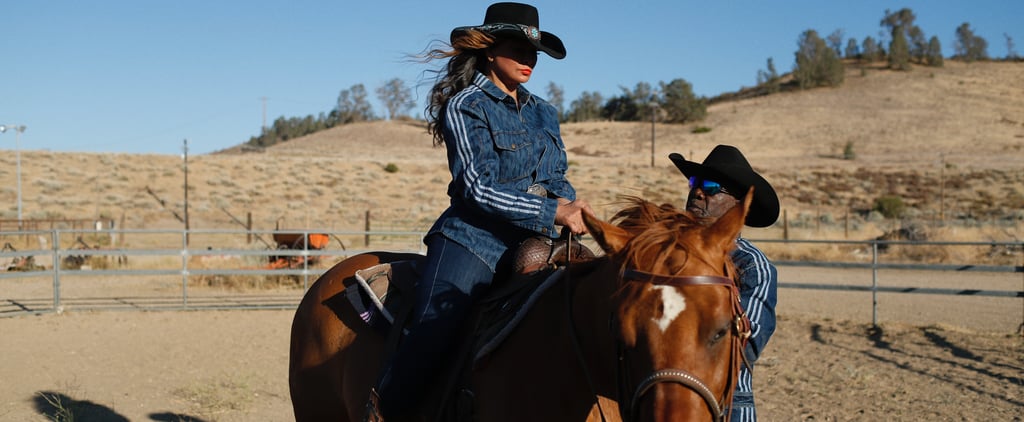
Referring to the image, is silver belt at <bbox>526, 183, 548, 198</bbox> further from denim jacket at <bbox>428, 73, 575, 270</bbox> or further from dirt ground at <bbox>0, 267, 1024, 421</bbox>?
dirt ground at <bbox>0, 267, 1024, 421</bbox>

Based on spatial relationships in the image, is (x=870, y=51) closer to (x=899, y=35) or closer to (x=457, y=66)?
(x=899, y=35)

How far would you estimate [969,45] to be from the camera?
97812 mm

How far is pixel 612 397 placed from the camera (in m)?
2.06

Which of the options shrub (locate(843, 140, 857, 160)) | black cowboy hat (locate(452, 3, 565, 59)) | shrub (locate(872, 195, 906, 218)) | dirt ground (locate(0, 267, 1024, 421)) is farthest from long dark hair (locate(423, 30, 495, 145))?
shrub (locate(843, 140, 857, 160))

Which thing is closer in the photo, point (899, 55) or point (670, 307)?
point (670, 307)

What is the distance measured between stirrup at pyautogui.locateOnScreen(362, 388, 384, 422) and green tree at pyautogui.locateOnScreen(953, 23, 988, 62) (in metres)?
107

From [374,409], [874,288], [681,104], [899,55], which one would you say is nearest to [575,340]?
[374,409]

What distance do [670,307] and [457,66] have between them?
4.87 feet

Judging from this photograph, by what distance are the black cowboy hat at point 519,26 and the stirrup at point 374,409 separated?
131 cm

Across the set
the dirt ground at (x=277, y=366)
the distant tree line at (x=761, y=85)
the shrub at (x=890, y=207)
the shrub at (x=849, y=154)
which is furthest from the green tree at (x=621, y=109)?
the dirt ground at (x=277, y=366)

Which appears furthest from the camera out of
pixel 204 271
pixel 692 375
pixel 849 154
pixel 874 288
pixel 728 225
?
pixel 849 154

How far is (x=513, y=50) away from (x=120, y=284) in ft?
49.7

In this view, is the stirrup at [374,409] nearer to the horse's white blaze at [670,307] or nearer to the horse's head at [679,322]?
the horse's head at [679,322]

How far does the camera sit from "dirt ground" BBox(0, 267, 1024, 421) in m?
6.17
